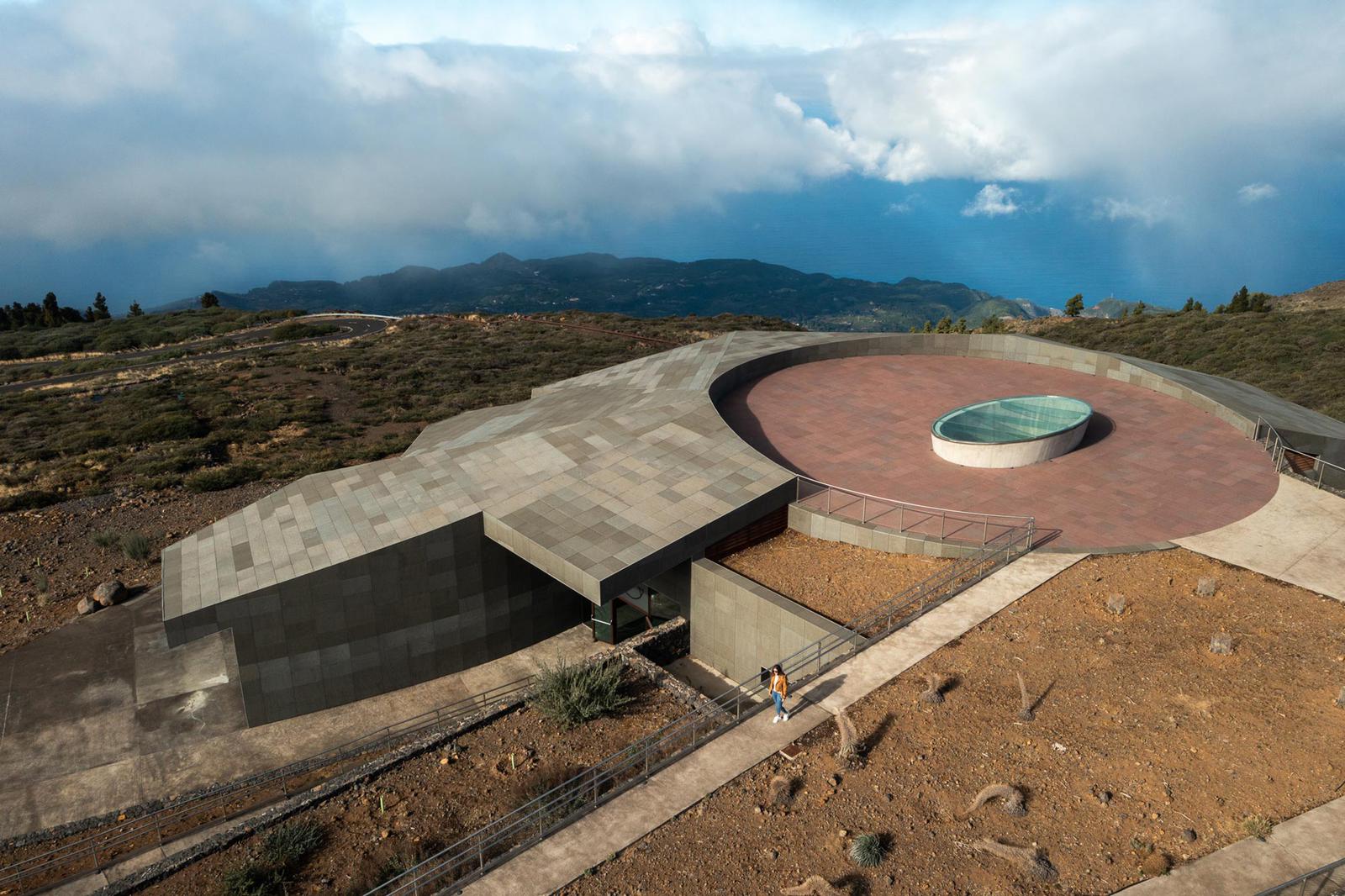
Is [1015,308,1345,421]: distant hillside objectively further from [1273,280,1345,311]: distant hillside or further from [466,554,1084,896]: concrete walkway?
[466,554,1084,896]: concrete walkway

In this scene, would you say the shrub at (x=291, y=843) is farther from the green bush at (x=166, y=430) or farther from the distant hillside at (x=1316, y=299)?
the distant hillside at (x=1316, y=299)

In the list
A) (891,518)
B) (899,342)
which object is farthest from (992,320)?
(891,518)

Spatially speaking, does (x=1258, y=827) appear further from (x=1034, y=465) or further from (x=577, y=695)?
(x=1034, y=465)

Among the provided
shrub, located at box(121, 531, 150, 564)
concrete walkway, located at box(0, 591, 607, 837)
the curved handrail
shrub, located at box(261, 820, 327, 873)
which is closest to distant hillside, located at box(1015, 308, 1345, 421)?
the curved handrail

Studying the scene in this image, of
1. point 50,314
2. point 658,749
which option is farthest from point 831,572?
point 50,314

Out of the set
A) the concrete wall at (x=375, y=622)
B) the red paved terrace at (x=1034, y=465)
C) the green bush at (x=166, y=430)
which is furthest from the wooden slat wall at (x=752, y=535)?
the green bush at (x=166, y=430)

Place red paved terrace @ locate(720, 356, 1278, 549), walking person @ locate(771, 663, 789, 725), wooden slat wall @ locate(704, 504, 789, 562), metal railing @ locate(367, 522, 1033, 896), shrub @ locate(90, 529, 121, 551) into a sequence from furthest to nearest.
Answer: shrub @ locate(90, 529, 121, 551) → red paved terrace @ locate(720, 356, 1278, 549) → wooden slat wall @ locate(704, 504, 789, 562) → walking person @ locate(771, 663, 789, 725) → metal railing @ locate(367, 522, 1033, 896)
